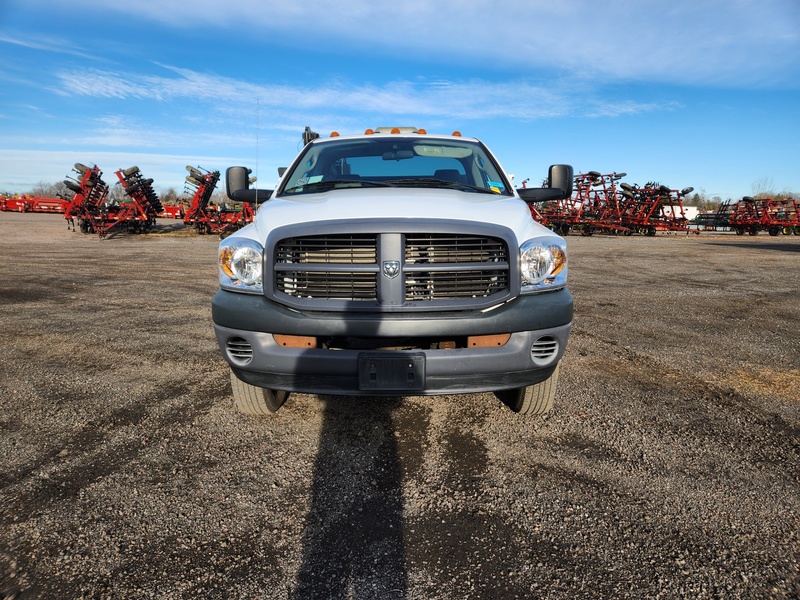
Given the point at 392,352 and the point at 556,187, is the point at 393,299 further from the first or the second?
the point at 556,187

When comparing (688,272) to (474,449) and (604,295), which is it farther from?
(474,449)

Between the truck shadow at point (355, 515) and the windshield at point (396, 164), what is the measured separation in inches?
73.0

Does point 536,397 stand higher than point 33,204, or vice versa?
point 33,204

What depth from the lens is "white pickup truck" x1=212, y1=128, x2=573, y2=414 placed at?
270 centimetres

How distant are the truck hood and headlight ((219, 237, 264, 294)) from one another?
101 mm

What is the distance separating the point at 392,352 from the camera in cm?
A: 266

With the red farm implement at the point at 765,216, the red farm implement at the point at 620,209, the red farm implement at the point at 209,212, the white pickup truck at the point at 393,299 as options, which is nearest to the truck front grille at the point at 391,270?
the white pickup truck at the point at 393,299

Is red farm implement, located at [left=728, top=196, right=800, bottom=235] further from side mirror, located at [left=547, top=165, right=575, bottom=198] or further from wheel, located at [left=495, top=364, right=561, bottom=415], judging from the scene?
wheel, located at [left=495, top=364, right=561, bottom=415]

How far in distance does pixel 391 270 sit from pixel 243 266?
0.88 meters

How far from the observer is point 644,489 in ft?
8.48

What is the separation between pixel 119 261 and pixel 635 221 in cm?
2487

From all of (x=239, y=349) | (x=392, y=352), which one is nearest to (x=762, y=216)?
(x=392, y=352)

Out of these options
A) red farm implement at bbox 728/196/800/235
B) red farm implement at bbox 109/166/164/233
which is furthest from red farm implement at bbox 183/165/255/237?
red farm implement at bbox 728/196/800/235

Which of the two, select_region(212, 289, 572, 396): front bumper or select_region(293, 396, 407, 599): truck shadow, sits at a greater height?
select_region(212, 289, 572, 396): front bumper
